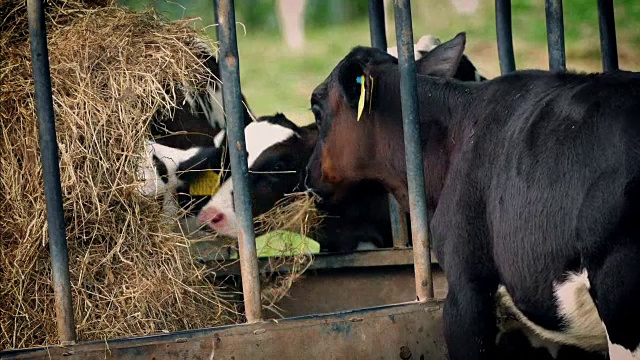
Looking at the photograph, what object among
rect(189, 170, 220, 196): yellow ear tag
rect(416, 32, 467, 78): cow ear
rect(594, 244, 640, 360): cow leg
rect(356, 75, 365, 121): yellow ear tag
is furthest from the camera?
rect(189, 170, 220, 196): yellow ear tag

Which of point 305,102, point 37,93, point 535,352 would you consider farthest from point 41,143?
point 305,102

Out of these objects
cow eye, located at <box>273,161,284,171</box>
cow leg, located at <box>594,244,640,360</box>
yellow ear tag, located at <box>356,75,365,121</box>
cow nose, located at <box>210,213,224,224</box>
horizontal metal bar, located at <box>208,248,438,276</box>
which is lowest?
horizontal metal bar, located at <box>208,248,438,276</box>

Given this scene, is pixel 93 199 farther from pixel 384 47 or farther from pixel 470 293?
pixel 384 47

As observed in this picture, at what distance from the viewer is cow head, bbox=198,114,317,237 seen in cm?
656

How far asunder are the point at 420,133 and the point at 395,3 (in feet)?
1.90

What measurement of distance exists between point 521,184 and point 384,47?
249cm

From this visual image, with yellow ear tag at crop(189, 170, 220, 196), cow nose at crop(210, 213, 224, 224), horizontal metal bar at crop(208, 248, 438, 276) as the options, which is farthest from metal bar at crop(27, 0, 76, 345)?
cow nose at crop(210, 213, 224, 224)

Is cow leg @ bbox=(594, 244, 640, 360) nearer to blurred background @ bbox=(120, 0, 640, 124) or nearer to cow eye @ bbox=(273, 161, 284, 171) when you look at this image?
cow eye @ bbox=(273, 161, 284, 171)

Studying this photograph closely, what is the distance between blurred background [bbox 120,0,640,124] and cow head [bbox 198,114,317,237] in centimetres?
608

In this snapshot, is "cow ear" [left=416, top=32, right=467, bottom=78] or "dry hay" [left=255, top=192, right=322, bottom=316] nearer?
"cow ear" [left=416, top=32, right=467, bottom=78]

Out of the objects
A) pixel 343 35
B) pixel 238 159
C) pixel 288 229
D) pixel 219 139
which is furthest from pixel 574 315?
pixel 343 35

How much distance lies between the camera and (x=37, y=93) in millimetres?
4129

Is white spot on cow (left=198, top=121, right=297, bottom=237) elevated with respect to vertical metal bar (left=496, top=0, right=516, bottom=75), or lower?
lower

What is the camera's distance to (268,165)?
693cm
